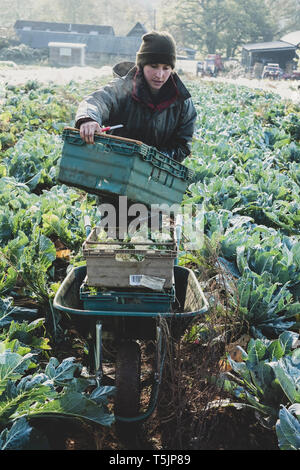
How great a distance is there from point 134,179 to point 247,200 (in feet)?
11.6

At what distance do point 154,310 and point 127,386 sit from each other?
1.62ft

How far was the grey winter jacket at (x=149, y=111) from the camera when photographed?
143 inches

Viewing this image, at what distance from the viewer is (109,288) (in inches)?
116

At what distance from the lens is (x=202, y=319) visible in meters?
3.47

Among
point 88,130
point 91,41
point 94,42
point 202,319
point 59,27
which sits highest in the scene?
point 59,27

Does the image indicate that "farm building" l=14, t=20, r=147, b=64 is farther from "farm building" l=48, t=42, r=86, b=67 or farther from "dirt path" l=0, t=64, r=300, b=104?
"dirt path" l=0, t=64, r=300, b=104

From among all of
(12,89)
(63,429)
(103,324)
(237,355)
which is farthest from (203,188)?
(12,89)

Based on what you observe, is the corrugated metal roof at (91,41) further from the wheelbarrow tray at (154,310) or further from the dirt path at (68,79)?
the wheelbarrow tray at (154,310)

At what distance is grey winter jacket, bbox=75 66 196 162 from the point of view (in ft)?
11.9

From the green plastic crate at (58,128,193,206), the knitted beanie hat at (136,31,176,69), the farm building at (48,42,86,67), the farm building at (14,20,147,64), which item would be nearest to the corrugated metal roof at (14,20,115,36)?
the farm building at (14,20,147,64)

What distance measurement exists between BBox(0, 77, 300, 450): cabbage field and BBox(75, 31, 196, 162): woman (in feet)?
3.51

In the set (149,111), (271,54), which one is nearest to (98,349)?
(149,111)

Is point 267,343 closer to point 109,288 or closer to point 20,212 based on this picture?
point 109,288

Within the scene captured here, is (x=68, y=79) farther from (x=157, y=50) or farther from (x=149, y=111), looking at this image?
(x=157, y=50)
